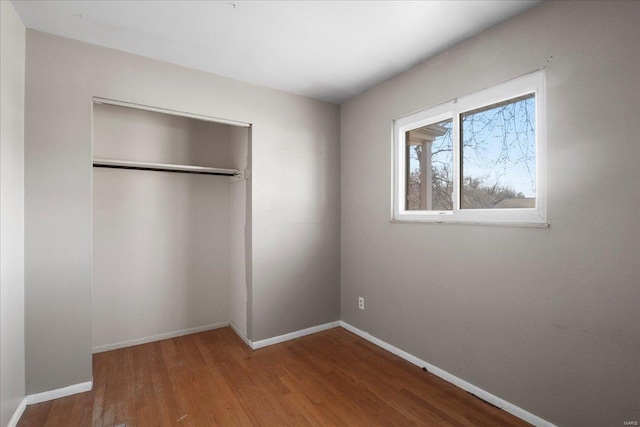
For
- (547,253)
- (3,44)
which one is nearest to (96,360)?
(3,44)

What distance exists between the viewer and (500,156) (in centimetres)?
212

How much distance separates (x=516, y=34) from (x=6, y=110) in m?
3.10

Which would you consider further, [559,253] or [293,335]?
[293,335]

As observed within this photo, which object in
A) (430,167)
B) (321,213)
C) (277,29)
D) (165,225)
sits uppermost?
(277,29)

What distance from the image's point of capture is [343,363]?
2621 millimetres

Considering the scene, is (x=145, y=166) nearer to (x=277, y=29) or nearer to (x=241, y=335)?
(x=277, y=29)

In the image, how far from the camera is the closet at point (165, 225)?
9.29 feet

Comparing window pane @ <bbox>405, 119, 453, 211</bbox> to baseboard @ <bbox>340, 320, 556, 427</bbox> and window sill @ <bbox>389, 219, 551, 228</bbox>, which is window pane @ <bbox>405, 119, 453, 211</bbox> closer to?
window sill @ <bbox>389, 219, 551, 228</bbox>

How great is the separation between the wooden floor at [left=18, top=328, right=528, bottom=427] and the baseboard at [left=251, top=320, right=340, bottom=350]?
8 cm

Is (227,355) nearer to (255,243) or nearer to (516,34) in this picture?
(255,243)

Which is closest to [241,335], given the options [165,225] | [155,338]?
[155,338]

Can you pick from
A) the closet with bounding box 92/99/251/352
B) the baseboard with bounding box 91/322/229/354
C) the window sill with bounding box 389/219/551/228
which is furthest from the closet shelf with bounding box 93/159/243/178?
the window sill with bounding box 389/219/551/228

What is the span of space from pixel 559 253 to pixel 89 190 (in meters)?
3.12

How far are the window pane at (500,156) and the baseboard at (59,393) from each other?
10.0 feet
